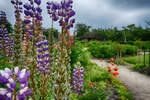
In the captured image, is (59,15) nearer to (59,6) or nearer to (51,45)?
(59,6)

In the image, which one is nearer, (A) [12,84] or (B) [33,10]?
(A) [12,84]

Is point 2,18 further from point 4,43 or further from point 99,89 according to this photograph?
point 99,89

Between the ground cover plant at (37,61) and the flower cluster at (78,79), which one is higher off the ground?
the ground cover plant at (37,61)

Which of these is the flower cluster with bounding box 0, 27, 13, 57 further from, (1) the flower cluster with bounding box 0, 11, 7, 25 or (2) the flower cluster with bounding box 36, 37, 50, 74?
(2) the flower cluster with bounding box 36, 37, 50, 74

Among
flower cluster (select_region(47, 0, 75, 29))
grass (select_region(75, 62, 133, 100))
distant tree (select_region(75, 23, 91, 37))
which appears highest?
distant tree (select_region(75, 23, 91, 37))

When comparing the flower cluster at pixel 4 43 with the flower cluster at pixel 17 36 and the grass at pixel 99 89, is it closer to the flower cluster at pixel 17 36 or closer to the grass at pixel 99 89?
the flower cluster at pixel 17 36

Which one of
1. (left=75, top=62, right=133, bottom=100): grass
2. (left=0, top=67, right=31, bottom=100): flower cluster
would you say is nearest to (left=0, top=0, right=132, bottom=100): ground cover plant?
(left=0, top=67, right=31, bottom=100): flower cluster

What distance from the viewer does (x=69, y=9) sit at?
1373mm

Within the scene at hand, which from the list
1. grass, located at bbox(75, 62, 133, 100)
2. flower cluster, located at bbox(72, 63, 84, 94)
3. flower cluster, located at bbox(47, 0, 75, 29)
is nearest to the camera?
flower cluster, located at bbox(47, 0, 75, 29)

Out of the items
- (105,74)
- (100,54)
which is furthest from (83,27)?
(105,74)

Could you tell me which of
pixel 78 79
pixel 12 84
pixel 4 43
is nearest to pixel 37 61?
pixel 12 84

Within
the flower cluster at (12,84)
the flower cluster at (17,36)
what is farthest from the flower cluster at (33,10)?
the flower cluster at (12,84)

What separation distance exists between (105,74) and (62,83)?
5.37m

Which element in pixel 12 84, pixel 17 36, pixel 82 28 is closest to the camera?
pixel 12 84
